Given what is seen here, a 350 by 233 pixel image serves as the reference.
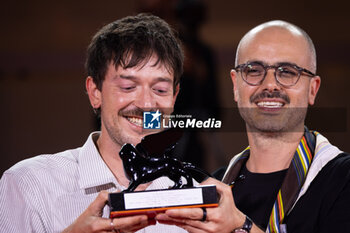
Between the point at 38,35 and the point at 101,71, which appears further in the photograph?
the point at 38,35

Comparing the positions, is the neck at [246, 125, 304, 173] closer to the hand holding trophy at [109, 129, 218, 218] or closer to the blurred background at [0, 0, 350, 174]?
the hand holding trophy at [109, 129, 218, 218]

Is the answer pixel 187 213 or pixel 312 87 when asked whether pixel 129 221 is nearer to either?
pixel 187 213

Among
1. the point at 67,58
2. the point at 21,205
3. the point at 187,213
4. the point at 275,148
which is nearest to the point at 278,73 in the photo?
the point at 275,148

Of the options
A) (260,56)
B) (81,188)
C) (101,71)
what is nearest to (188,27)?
(260,56)

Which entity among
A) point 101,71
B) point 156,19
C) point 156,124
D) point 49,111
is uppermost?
point 156,19

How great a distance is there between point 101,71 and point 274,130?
841 mm

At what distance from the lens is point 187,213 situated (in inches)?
60.7

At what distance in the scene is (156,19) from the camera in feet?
6.88

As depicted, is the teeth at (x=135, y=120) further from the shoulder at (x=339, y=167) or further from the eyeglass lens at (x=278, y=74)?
the shoulder at (x=339, y=167)

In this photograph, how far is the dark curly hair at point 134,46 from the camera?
194cm

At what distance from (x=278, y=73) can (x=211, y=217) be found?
0.90m

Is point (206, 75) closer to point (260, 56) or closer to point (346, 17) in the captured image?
point (260, 56)

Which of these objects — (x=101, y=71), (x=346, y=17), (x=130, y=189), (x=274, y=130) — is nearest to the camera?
(x=130, y=189)

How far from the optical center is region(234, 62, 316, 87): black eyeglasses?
223 centimetres
